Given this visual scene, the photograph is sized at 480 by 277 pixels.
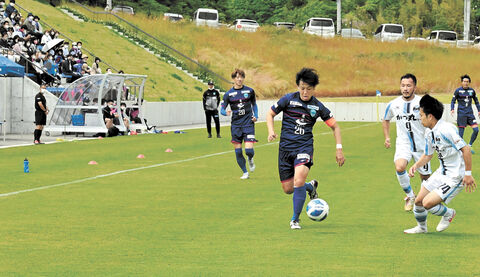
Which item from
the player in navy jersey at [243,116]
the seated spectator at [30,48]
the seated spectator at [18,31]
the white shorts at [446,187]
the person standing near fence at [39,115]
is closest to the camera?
the white shorts at [446,187]

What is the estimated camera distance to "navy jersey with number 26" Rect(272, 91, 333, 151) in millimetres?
10938

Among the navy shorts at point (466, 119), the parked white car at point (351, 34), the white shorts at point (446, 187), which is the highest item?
the parked white car at point (351, 34)

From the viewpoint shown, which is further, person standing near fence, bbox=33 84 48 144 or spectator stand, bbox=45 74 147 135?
spectator stand, bbox=45 74 147 135

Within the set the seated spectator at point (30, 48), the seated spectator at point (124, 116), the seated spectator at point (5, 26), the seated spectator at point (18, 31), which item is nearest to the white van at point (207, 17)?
the seated spectator at point (18, 31)

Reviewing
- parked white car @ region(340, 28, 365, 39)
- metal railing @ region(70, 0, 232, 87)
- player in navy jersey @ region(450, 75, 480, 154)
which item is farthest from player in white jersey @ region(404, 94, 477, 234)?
parked white car @ region(340, 28, 365, 39)

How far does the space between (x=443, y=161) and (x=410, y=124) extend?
10.3 ft

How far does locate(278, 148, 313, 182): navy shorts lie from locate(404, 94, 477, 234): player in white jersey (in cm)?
142

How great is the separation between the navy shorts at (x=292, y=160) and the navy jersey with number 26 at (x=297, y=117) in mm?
70

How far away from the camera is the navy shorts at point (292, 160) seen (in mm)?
10867

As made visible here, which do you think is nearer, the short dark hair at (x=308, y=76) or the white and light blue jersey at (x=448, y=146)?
the white and light blue jersey at (x=448, y=146)

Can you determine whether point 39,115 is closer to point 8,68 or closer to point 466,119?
point 8,68

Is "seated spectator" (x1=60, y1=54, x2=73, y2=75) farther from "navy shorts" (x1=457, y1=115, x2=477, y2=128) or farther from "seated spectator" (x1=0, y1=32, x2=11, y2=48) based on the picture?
"navy shorts" (x1=457, y1=115, x2=477, y2=128)

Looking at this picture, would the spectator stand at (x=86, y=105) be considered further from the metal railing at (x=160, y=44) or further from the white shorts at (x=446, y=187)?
the white shorts at (x=446, y=187)

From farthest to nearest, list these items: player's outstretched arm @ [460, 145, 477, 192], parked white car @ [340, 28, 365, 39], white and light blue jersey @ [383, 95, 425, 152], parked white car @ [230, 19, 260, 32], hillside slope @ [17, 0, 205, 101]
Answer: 1. parked white car @ [340, 28, 365, 39]
2. parked white car @ [230, 19, 260, 32]
3. hillside slope @ [17, 0, 205, 101]
4. white and light blue jersey @ [383, 95, 425, 152]
5. player's outstretched arm @ [460, 145, 477, 192]
